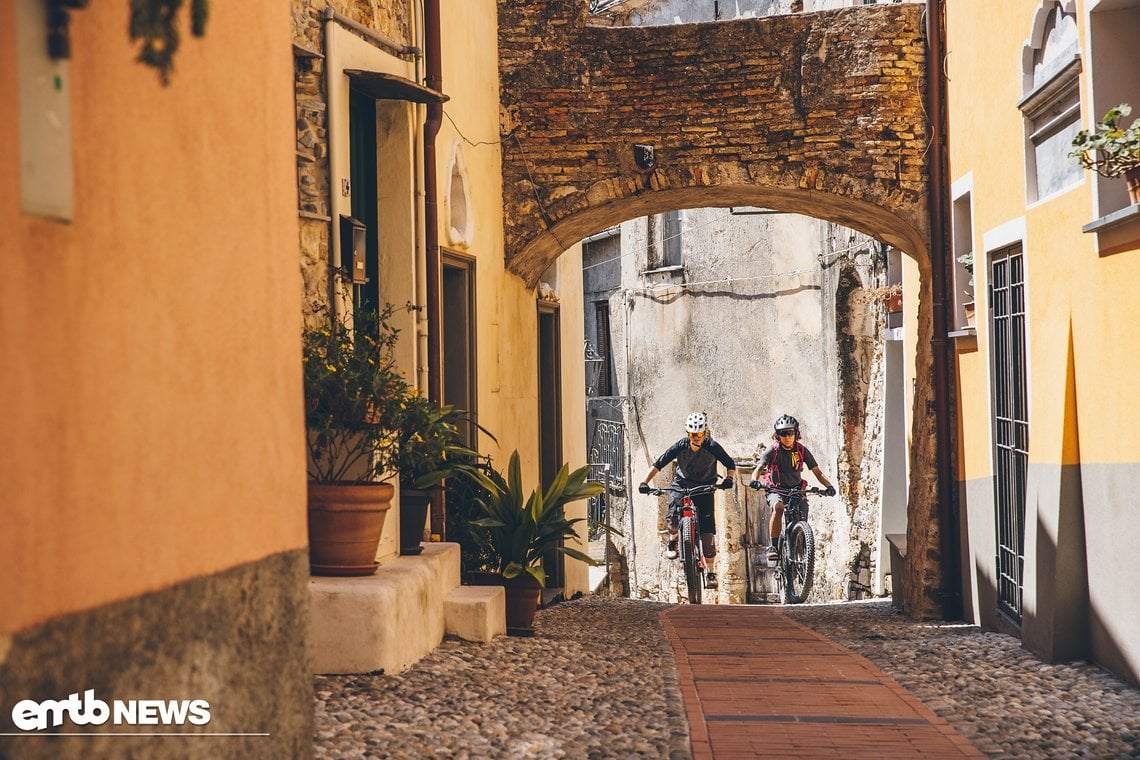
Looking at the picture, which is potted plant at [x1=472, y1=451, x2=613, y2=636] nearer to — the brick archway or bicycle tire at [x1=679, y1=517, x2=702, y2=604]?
the brick archway

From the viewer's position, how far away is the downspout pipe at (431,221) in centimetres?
835

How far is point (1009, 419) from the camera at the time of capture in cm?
839

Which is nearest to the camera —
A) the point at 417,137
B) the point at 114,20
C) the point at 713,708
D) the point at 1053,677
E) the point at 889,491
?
the point at 114,20

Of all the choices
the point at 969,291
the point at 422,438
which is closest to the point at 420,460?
the point at 422,438

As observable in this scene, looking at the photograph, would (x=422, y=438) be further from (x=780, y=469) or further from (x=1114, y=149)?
(x=780, y=469)

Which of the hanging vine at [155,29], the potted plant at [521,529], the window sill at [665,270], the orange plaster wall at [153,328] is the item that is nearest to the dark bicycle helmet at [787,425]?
the potted plant at [521,529]

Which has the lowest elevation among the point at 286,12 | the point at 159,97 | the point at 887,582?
the point at 887,582

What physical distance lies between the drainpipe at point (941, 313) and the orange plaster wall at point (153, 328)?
7.11 metres

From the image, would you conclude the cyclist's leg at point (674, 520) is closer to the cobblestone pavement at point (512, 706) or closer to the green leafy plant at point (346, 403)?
the cobblestone pavement at point (512, 706)

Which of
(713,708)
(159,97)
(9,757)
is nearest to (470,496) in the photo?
(713,708)

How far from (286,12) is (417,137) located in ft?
14.0

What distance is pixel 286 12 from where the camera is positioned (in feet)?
13.1

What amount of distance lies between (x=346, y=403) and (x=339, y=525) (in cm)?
57

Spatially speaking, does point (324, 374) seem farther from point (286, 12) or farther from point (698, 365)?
point (698, 365)
